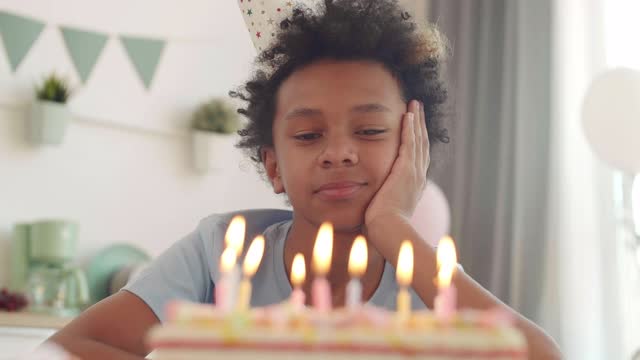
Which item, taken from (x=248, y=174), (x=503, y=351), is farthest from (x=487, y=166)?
(x=503, y=351)

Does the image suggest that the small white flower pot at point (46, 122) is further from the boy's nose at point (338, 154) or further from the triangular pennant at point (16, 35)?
the boy's nose at point (338, 154)

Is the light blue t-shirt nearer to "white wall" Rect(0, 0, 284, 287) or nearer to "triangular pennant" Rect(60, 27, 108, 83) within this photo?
"white wall" Rect(0, 0, 284, 287)

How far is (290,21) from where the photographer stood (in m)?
1.72

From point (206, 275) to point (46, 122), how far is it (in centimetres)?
228

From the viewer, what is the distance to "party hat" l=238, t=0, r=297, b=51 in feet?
5.84

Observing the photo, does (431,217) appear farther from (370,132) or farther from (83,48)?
(370,132)

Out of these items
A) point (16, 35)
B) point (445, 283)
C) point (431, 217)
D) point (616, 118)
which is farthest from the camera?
point (16, 35)

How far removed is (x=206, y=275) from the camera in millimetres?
1534

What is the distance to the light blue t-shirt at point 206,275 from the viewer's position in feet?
4.66

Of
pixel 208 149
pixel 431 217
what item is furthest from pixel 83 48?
pixel 431 217

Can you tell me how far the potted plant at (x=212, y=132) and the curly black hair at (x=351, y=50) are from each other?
7.47 ft

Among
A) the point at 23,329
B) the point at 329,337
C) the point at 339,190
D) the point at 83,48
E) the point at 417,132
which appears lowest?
the point at 23,329

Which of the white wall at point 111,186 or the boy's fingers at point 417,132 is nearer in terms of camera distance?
the boy's fingers at point 417,132

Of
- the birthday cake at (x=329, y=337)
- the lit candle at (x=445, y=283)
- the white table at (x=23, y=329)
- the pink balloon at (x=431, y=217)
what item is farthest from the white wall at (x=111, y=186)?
the birthday cake at (x=329, y=337)
